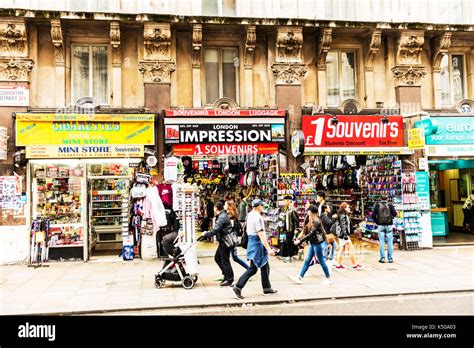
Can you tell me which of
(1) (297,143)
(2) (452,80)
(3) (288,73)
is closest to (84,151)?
(1) (297,143)

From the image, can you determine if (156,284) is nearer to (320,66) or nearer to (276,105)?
(276,105)

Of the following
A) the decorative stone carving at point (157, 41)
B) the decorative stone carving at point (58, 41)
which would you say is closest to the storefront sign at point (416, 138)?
the decorative stone carving at point (157, 41)

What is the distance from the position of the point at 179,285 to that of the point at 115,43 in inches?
323

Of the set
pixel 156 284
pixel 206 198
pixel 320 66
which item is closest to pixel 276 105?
pixel 320 66

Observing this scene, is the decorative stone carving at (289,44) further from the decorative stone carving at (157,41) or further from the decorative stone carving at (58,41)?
the decorative stone carving at (58,41)

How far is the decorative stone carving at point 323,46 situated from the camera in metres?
14.9

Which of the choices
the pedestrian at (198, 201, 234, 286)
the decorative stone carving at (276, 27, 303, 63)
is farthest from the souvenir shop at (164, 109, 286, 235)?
the pedestrian at (198, 201, 234, 286)

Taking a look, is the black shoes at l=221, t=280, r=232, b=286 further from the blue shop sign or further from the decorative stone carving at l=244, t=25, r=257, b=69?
the blue shop sign

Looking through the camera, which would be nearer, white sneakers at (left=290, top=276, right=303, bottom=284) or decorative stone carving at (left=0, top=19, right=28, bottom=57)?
white sneakers at (left=290, top=276, right=303, bottom=284)

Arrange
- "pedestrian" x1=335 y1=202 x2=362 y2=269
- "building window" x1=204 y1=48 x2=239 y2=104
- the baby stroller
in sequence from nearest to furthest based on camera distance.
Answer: the baby stroller, "pedestrian" x1=335 y1=202 x2=362 y2=269, "building window" x1=204 y1=48 x2=239 y2=104

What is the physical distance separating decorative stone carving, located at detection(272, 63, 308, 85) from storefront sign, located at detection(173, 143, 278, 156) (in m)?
2.28

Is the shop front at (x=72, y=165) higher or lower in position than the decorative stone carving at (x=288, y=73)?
lower

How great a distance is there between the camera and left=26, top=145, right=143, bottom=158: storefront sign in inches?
527

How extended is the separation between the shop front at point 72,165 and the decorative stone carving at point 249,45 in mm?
3924
